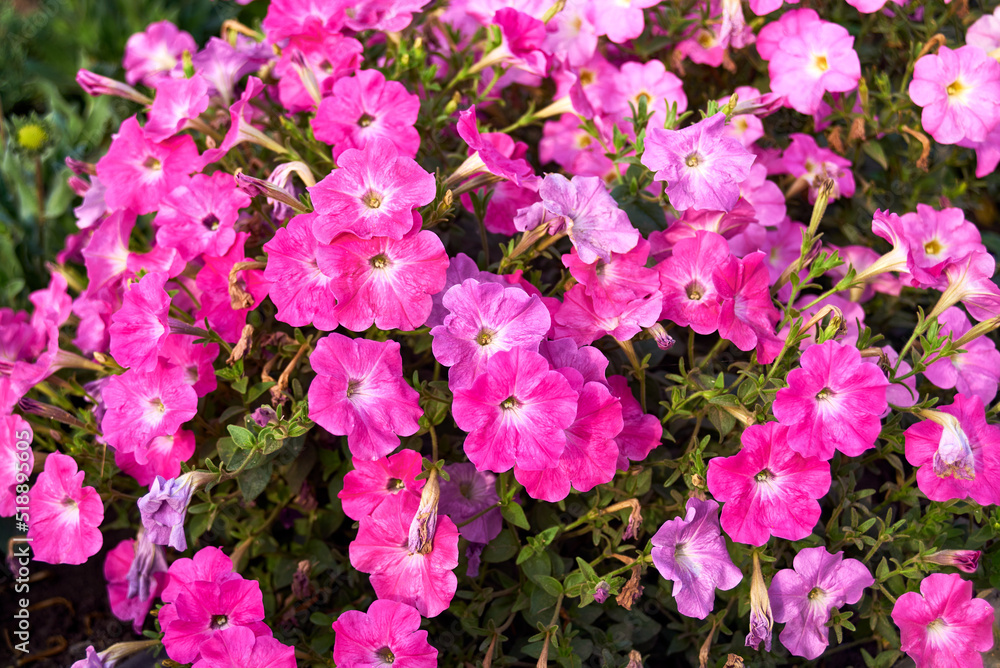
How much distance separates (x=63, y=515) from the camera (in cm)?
154

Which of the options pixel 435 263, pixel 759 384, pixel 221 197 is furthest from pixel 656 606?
pixel 221 197

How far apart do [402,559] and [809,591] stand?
2.43 ft

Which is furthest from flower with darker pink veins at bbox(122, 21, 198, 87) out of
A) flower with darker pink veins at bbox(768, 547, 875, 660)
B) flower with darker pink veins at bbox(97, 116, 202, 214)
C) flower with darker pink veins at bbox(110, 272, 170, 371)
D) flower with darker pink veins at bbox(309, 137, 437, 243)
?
flower with darker pink veins at bbox(768, 547, 875, 660)

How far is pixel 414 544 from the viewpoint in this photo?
4.13 feet

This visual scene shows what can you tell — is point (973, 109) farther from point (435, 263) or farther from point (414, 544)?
point (414, 544)

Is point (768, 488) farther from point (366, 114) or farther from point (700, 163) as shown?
point (366, 114)

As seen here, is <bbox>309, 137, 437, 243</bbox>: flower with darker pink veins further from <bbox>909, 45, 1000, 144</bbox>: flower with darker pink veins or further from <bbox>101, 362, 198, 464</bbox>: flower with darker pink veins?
<bbox>909, 45, 1000, 144</bbox>: flower with darker pink veins

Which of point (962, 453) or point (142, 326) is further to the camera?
point (142, 326)

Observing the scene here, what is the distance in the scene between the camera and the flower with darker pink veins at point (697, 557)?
4.39ft

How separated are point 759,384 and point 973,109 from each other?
932 mm

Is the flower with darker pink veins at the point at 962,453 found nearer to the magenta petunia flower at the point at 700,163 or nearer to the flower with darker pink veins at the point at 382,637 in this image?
the magenta petunia flower at the point at 700,163

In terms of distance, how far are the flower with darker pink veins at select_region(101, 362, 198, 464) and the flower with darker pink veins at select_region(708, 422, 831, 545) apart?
959 millimetres

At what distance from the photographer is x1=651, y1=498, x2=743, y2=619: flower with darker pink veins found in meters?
Result: 1.34

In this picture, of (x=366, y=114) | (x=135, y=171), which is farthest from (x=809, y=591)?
(x=135, y=171)
